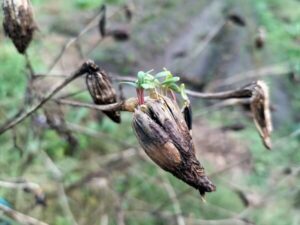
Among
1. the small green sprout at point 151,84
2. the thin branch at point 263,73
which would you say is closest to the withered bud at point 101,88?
the small green sprout at point 151,84

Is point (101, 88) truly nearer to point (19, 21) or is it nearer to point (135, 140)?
point (19, 21)

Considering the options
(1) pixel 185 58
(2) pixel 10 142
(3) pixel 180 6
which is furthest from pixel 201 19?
(2) pixel 10 142

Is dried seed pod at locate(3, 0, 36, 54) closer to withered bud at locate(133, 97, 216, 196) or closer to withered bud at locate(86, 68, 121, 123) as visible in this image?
withered bud at locate(86, 68, 121, 123)

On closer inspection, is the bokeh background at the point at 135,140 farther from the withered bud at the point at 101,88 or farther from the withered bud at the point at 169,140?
the withered bud at the point at 169,140

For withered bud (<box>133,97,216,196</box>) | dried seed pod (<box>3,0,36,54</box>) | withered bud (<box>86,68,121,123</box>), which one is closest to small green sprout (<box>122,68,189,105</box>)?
withered bud (<box>133,97,216,196</box>)

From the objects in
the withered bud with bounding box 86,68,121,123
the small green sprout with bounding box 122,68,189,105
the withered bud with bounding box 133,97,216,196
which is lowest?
the withered bud with bounding box 133,97,216,196
